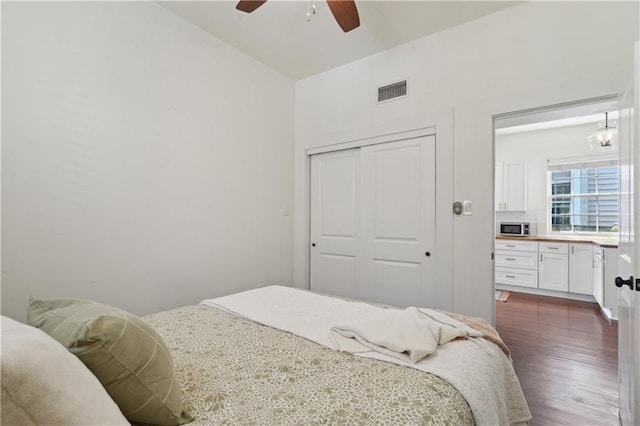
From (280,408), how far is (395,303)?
220cm

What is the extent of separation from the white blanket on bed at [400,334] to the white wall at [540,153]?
17.1 ft

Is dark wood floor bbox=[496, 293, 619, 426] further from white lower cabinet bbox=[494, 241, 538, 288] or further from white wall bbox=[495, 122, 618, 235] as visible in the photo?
white wall bbox=[495, 122, 618, 235]

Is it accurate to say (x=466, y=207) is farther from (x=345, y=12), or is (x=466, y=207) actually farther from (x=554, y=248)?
(x=554, y=248)

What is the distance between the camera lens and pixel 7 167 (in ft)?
5.55

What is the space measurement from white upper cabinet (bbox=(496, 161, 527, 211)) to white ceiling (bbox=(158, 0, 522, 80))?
3.91 meters

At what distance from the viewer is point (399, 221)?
9.48 ft

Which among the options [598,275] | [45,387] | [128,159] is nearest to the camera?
[45,387]

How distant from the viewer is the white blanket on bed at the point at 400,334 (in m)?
1.20

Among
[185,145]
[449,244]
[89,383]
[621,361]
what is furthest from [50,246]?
[621,361]

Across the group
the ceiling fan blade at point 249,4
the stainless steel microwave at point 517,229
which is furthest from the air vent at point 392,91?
the stainless steel microwave at point 517,229

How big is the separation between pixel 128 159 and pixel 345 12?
1844 millimetres

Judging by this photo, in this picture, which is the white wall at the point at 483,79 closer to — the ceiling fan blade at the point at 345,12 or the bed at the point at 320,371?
the ceiling fan blade at the point at 345,12

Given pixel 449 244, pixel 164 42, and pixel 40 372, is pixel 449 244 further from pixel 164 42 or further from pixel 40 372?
pixel 164 42

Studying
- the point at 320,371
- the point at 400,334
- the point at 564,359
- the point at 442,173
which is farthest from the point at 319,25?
the point at 564,359
